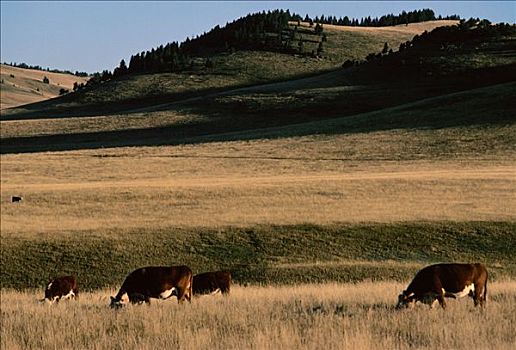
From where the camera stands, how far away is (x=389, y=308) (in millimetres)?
13844

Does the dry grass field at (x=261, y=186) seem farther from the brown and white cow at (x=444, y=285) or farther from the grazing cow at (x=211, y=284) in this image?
the brown and white cow at (x=444, y=285)

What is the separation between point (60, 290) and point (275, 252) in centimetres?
974

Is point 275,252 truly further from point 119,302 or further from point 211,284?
point 119,302

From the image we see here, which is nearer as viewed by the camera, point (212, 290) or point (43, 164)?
point (212, 290)

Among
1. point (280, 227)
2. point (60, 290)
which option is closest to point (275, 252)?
point (280, 227)

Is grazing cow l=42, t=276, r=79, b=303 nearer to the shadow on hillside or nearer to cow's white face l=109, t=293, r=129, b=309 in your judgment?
cow's white face l=109, t=293, r=129, b=309

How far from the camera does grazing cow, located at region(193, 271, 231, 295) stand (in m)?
18.3

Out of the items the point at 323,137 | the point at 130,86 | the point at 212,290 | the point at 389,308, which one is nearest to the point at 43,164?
the point at 323,137

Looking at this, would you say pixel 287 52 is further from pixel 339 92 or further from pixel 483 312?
pixel 483 312

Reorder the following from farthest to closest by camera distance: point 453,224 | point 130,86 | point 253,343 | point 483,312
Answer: point 130,86
point 453,224
point 483,312
point 253,343

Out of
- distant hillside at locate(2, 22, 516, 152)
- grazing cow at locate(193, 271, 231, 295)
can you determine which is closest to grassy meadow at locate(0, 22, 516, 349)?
grazing cow at locate(193, 271, 231, 295)

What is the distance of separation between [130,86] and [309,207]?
14527 cm

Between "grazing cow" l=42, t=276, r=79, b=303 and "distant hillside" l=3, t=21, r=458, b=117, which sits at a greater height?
"distant hillside" l=3, t=21, r=458, b=117

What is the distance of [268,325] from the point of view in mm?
12000
